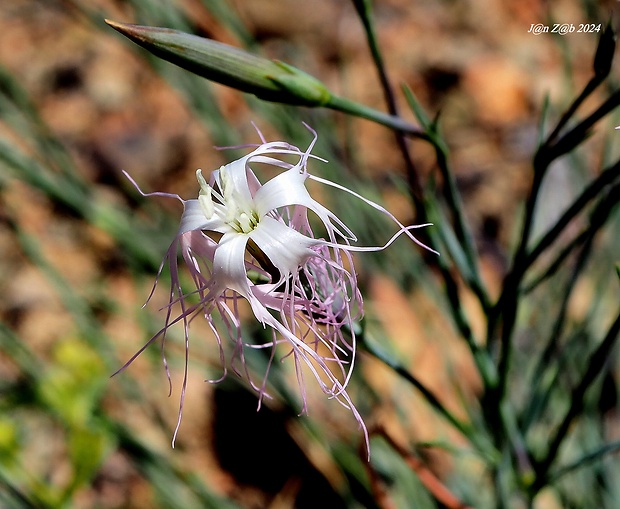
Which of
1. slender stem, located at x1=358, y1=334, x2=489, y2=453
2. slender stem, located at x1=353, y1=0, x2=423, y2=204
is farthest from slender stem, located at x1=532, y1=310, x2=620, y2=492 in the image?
slender stem, located at x1=353, y1=0, x2=423, y2=204

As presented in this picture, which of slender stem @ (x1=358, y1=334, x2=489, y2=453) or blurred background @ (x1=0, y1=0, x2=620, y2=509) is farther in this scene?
blurred background @ (x1=0, y1=0, x2=620, y2=509)

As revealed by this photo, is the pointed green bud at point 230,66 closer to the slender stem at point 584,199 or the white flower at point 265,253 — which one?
the white flower at point 265,253

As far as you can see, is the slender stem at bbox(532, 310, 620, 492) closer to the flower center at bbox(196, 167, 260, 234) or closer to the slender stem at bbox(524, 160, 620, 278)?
the slender stem at bbox(524, 160, 620, 278)

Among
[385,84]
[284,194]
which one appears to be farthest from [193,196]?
[284,194]

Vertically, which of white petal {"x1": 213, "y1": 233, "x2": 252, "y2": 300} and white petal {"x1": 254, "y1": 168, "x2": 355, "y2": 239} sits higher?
white petal {"x1": 254, "y1": 168, "x2": 355, "y2": 239}

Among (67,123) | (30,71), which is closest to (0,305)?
(67,123)

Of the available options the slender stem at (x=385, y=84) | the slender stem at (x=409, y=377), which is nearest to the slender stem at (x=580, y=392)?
the slender stem at (x=409, y=377)

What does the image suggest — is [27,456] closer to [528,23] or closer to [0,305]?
[0,305]
